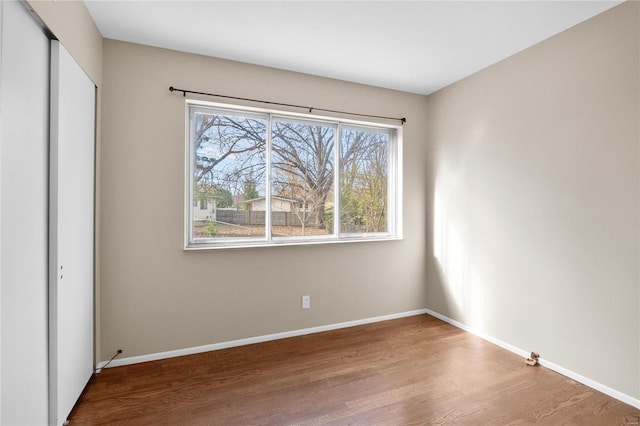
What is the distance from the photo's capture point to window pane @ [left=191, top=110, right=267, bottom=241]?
2801 mm

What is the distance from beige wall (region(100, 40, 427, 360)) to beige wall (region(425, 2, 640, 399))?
3.92 feet

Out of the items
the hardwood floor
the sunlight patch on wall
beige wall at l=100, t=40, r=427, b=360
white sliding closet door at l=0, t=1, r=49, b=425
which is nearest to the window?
beige wall at l=100, t=40, r=427, b=360

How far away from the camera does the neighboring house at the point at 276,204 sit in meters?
3.01

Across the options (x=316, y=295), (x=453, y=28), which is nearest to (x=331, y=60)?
(x=453, y=28)

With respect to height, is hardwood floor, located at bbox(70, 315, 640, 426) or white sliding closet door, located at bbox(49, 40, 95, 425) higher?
white sliding closet door, located at bbox(49, 40, 95, 425)

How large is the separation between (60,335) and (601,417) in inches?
124

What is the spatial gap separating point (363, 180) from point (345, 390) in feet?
6.95

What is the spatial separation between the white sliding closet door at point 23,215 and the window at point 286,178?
1.21m

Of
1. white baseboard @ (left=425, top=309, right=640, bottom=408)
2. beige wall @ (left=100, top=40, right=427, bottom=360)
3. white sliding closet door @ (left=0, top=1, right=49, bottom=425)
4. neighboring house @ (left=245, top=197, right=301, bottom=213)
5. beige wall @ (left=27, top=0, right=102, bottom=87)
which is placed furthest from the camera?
neighboring house @ (left=245, top=197, right=301, bottom=213)

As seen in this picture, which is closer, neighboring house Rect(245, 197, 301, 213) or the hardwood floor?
the hardwood floor

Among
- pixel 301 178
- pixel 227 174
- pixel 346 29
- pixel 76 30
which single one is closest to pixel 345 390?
pixel 301 178

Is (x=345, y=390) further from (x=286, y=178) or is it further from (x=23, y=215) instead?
(x=23, y=215)

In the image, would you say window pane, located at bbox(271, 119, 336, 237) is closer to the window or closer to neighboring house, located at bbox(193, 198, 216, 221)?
the window

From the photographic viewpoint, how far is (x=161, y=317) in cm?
258
